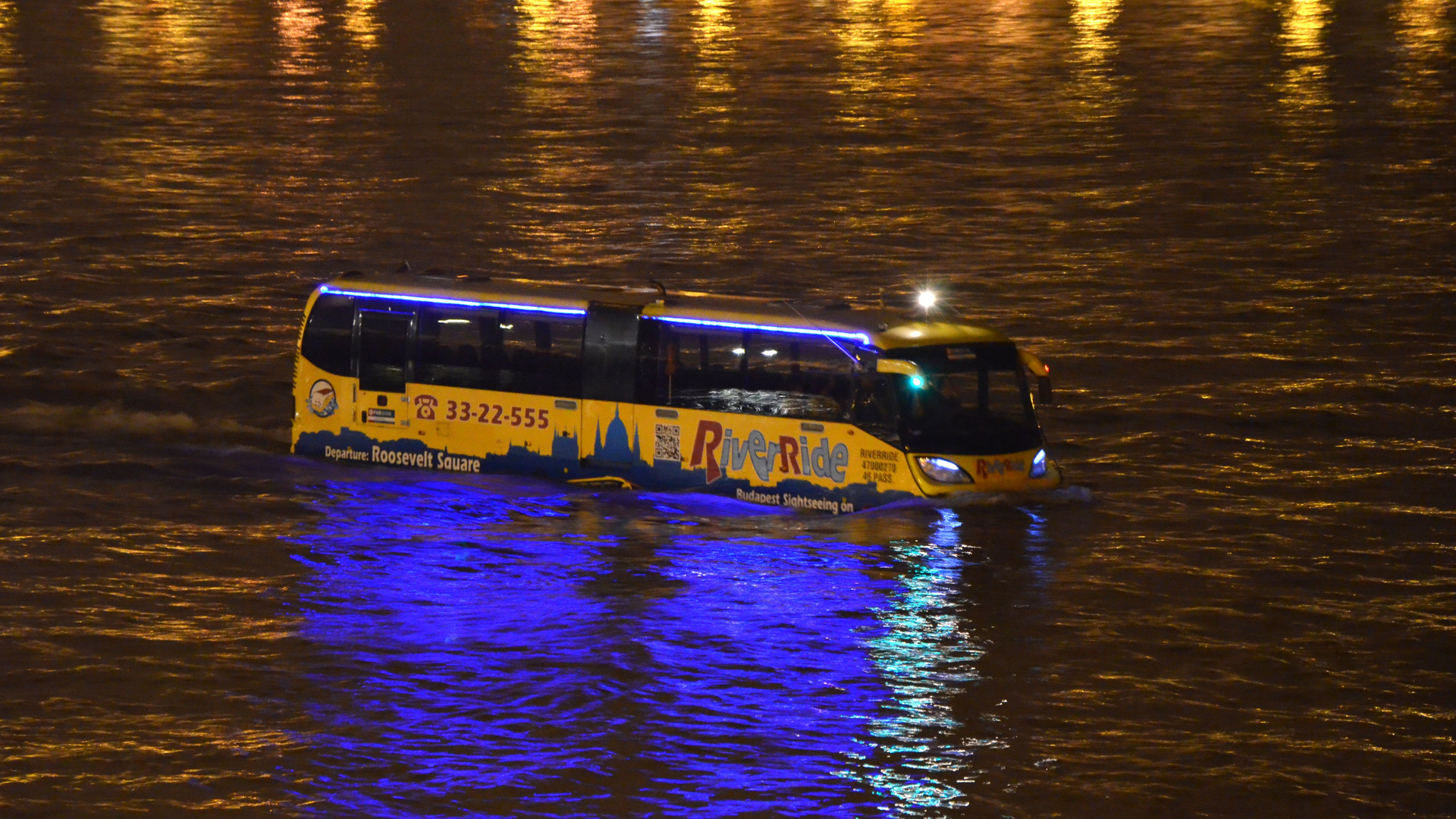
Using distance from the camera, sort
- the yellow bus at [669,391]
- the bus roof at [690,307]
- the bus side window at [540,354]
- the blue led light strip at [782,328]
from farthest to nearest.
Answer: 1. the bus side window at [540,354]
2. the bus roof at [690,307]
3. the blue led light strip at [782,328]
4. the yellow bus at [669,391]

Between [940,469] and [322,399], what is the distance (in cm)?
751

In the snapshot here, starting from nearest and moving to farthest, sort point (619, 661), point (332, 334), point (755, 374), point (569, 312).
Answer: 1. point (619, 661)
2. point (755, 374)
3. point (569, 312)
4. point (332, 334)

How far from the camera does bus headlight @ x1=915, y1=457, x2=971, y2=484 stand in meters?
18.2

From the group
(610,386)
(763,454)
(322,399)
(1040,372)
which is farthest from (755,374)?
(322,399)

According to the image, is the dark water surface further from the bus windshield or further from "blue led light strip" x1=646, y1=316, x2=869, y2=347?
"blue led light strip" x1=646, y1=316, x2=869, y2=347

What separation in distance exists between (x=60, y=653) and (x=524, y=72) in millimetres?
44522

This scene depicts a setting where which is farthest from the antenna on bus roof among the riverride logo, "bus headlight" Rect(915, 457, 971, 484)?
"bus headlight" Rect(915, 457, 971, 484)

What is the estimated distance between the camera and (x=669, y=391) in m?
19.1

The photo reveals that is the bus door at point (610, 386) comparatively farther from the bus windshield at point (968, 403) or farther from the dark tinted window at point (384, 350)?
the bus windshield at point (968, 403)

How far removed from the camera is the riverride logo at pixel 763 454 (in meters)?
18.6

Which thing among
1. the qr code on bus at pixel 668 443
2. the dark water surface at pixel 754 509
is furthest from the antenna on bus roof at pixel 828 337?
the qr code on bus at pixel 668 443

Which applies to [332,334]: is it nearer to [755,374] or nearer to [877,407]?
[755,374]

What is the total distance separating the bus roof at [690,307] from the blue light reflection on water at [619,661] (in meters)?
1.98

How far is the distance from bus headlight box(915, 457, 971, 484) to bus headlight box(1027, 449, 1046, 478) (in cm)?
105
